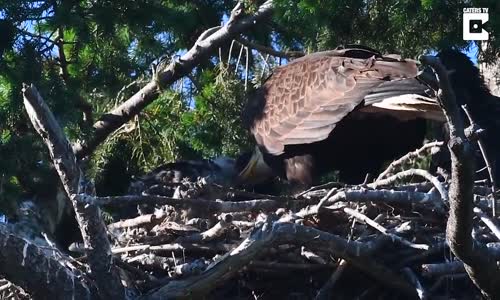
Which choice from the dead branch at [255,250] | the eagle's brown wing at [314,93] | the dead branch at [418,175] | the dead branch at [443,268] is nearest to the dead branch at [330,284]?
the dead branch at [255,250]

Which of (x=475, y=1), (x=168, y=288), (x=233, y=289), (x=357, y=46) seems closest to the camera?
(x=168, y=288)

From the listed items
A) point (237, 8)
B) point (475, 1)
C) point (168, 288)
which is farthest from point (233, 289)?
point (237, 8)

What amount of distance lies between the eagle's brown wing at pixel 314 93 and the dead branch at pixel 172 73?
44cm

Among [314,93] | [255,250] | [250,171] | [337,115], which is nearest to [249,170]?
[250,171]

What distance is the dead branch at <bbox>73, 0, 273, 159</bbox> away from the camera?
7922 mm

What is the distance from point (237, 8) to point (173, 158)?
4.32 ft

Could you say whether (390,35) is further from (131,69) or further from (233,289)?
(233,289)

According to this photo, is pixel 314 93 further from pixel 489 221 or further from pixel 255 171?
pixel 489 221

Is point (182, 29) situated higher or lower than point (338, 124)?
higher

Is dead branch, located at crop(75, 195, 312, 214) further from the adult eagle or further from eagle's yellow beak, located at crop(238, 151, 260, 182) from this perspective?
eagle's yellow beak, located at crop(238, 151, 260, 182)

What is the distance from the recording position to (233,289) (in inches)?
221

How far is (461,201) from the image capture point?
161 inches

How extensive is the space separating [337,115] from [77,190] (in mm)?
2756

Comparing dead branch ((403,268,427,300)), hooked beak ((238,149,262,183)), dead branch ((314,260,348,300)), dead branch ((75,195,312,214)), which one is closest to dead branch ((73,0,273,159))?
hooked beak ((238,149,262,183))
